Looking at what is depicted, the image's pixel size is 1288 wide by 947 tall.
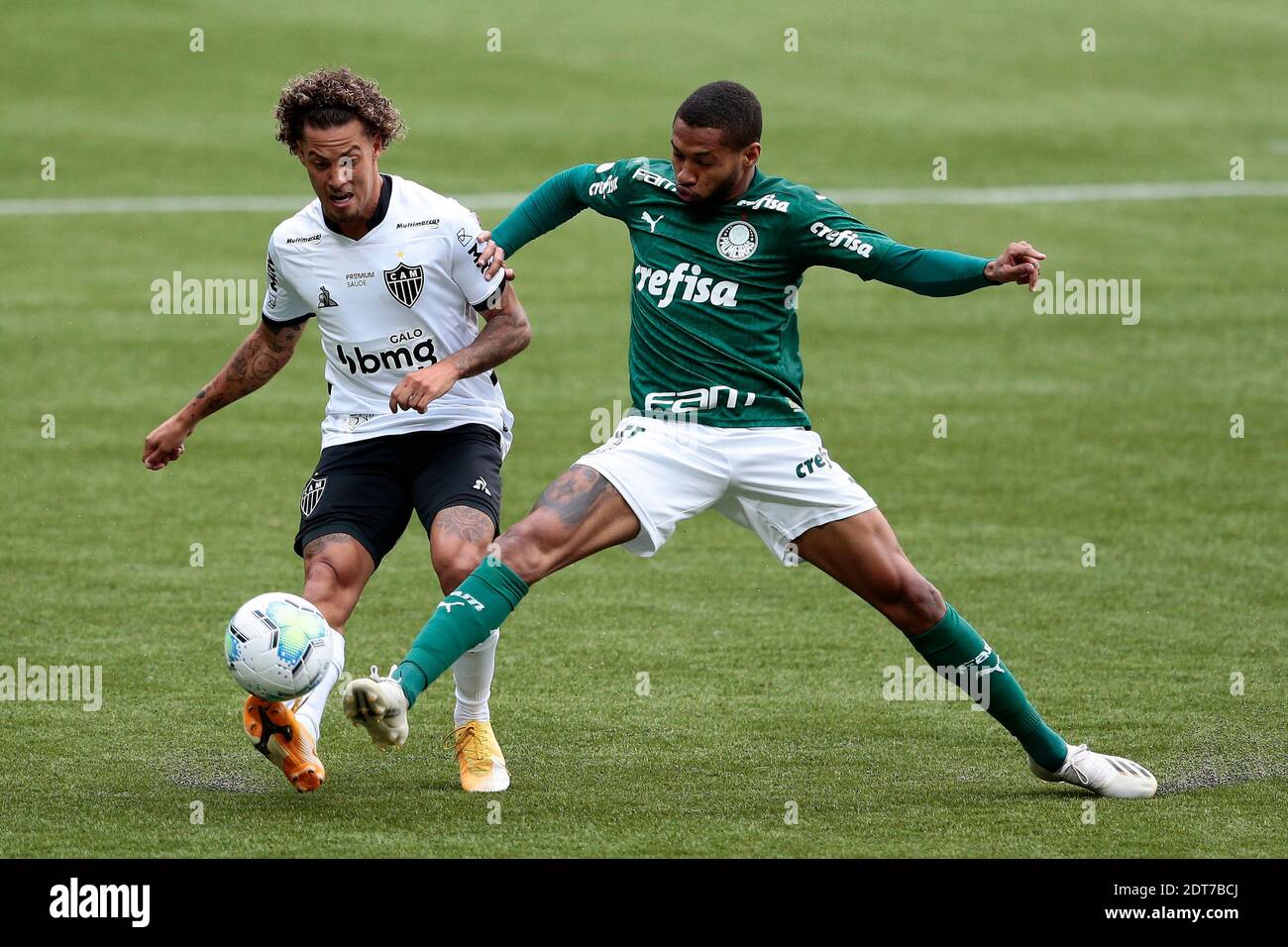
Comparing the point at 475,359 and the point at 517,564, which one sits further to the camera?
the point at 475,359

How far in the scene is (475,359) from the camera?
676 cm

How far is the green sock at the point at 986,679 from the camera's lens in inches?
267

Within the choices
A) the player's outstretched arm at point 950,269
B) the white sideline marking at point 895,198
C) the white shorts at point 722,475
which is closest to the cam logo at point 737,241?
the player's outstretched arm at point 950,269

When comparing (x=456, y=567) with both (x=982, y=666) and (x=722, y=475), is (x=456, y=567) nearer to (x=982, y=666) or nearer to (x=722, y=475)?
(x=722, y=475)

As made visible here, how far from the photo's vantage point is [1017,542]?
1127cm

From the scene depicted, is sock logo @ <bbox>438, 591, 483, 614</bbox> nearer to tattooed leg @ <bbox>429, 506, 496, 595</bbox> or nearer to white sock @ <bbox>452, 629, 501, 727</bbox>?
tattooed leg @ <bbox>429, 506, 496, 595</bbox>

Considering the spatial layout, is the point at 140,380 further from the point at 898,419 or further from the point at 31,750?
the point at 31,750

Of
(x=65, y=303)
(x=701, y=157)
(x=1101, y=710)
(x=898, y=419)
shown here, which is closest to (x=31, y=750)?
(x=701, y=157)

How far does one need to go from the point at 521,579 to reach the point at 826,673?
2886mm

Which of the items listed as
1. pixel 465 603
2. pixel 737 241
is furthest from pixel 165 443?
pixel 737 241

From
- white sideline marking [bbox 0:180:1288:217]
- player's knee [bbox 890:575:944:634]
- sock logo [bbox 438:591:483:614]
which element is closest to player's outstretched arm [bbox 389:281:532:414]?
sock logo [bbox 438:591:483:614]

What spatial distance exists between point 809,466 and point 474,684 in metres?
1.61

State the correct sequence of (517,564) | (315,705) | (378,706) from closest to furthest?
(378,706) → (517,564) → (315,705)

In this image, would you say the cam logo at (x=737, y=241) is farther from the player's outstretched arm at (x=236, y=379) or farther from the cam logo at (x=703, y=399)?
the player's outstretched arm at (x=236, y=379)
